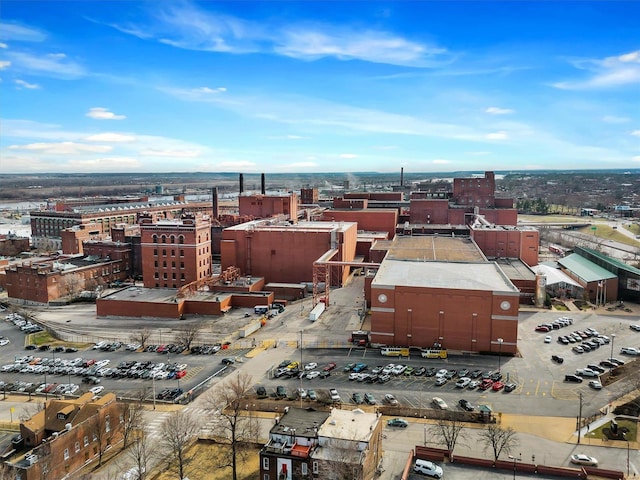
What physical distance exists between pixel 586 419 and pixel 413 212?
74.0 m

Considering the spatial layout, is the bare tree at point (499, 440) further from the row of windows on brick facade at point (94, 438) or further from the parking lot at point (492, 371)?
the row of windows on brick facade at point (94, 438)

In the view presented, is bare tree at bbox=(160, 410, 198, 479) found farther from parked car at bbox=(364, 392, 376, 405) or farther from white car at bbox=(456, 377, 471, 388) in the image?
white car at bbox=(456, 377, 471, 388)

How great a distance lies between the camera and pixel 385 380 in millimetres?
42281

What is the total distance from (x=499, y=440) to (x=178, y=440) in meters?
19.3

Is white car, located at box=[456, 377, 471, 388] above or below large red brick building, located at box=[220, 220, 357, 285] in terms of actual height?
below

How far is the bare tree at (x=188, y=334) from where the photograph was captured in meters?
51.4

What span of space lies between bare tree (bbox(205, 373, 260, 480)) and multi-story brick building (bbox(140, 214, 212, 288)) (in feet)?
102

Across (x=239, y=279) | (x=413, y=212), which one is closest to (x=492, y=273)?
(x=239, y=279)

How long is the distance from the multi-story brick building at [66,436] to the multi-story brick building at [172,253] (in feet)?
117

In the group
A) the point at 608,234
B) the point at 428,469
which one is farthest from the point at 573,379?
the point at 608,234

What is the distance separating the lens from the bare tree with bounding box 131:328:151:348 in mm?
52662

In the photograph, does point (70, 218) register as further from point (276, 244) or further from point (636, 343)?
point (636, 343)

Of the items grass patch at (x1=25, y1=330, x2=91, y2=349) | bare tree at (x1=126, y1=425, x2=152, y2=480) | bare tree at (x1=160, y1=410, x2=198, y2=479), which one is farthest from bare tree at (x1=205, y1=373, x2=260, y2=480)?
grass patch at (x1=25, y1=330, x2=91, y2=349)

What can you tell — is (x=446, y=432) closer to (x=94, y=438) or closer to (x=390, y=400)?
(x=390, y=400)
